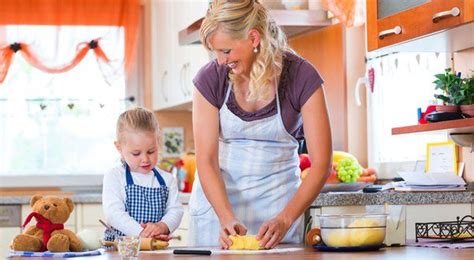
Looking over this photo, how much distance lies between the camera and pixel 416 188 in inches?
136

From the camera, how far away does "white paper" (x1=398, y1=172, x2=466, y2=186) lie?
11.4 ft

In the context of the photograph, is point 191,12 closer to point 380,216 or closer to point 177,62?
point 177,62

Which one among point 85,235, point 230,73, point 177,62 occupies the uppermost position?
point 177,62

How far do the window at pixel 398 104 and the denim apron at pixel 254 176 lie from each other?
1361 mm

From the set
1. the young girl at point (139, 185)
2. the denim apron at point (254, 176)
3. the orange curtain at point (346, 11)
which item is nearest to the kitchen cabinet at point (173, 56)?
the orange curtain at point (346, 11)

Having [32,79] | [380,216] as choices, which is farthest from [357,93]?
[32,79]

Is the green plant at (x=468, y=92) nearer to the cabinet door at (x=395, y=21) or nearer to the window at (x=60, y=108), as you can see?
the cabinet door at (x=395, y=21)

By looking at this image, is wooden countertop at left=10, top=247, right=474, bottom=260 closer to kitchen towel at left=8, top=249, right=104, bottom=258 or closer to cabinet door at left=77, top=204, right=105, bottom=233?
kitchen towel at left=8, top=249, right=104, bottom=258

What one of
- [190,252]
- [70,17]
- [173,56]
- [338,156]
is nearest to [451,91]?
[338,156]

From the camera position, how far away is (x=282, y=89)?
2.77 metres

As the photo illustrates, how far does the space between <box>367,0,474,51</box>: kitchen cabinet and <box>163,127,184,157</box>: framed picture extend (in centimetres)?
323

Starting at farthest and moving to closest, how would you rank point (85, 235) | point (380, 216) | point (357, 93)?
point (357, 93)
point (85, 235)
point (380, 216)

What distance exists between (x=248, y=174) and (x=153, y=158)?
31cm

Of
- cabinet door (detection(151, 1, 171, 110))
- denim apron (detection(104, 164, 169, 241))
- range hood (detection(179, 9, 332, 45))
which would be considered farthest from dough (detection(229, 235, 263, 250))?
cabinet door (detection(151, 1, 171, 110))
